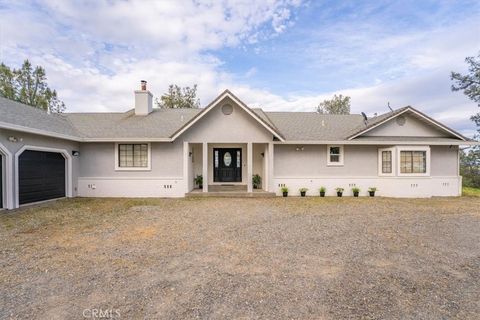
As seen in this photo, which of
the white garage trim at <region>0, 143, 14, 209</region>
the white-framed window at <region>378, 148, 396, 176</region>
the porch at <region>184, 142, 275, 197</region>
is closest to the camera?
the white garage trim at <region>0, 143, 14, 209</region>

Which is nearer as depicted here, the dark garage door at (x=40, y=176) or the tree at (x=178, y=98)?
the dark garage door at (x=40, y=176)

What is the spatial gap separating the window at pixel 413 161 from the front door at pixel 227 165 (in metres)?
9.01

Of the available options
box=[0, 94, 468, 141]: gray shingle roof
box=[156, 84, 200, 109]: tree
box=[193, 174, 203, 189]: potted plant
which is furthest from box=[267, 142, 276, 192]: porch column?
box=[156, 84, 200, 109]: tree

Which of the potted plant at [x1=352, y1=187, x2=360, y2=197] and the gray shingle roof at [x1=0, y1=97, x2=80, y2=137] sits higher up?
the gray shingle roof at [x1=0, y1=97, x2=80, y2=137]

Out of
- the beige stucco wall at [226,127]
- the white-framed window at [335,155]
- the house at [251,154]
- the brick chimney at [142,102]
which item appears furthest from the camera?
the brick chimney at [142,102]

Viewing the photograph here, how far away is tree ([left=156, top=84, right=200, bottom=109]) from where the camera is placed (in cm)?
3084

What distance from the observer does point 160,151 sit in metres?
12.8

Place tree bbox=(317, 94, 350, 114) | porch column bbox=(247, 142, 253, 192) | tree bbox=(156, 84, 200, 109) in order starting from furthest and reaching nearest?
tree bbox=(317, 94, 350, 114), tree bbox=(156, 84, 200, 109), porch column bbox=(247, 142, 253, 192)

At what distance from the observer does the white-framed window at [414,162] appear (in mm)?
12734

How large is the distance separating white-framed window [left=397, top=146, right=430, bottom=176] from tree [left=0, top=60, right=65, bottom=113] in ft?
125

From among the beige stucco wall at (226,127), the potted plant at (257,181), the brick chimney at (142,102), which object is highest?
the brick chimney at (142,102)

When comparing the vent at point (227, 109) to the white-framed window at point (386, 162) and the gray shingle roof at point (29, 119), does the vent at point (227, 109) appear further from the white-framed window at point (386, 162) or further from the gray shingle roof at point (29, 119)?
the white-framed window at point (386, 162)

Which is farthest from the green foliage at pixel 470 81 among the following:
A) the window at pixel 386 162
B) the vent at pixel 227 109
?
the vent at pixel 227 109

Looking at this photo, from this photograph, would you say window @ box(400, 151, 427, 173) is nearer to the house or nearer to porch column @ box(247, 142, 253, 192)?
the house
